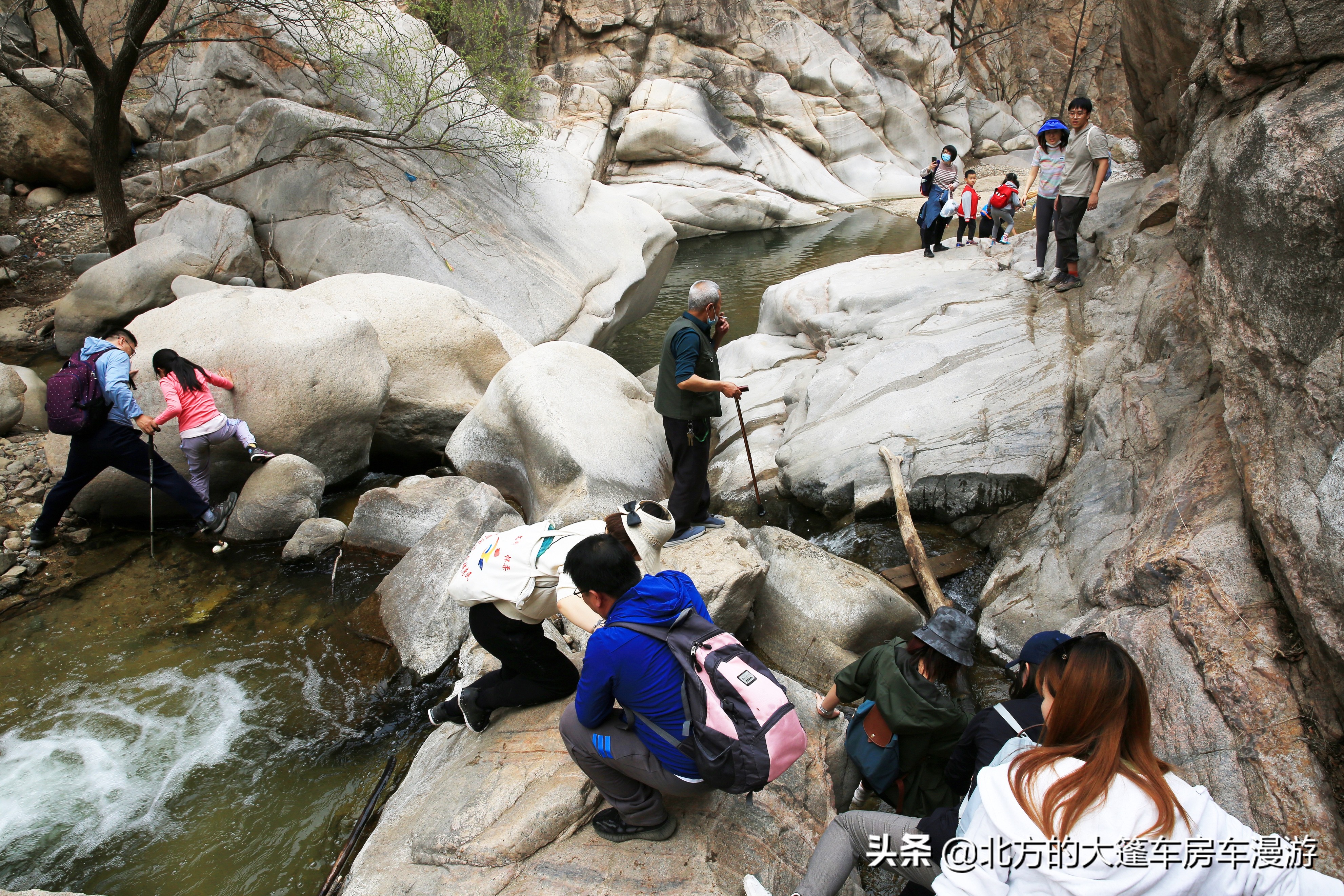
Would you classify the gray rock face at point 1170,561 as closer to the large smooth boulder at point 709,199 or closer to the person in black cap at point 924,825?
the person in black cap at point 924,825

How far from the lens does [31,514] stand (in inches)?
267

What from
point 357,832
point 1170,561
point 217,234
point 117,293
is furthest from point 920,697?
point 217,234

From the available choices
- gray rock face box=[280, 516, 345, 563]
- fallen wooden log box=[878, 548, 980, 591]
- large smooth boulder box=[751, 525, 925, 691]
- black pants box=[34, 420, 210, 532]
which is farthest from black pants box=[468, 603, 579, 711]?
black pants box=[34, 420, 210, 532]

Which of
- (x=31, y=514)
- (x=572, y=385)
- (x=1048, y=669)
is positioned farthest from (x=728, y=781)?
(x=31, y=514)

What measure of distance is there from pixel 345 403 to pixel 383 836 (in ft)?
15.8

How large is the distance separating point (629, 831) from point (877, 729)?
127cm

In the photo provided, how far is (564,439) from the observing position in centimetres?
639

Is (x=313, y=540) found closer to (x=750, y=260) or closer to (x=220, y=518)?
(x=220, y=518)

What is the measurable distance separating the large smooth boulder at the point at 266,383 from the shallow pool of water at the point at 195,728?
→ 41.7 inches

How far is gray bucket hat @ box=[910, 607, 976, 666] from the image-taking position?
326 cm

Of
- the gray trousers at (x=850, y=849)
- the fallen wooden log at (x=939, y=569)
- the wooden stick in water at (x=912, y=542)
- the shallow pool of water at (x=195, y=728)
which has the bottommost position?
the shallow pool of water at (x=195, y=728)

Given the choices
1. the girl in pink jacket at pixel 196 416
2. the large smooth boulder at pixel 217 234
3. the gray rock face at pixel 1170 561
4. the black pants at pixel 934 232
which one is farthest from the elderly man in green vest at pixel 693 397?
the large smooth boulder at pixel 217 234

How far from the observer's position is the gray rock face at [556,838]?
2.78 meters

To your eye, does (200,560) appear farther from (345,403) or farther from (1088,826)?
(1088,826)
